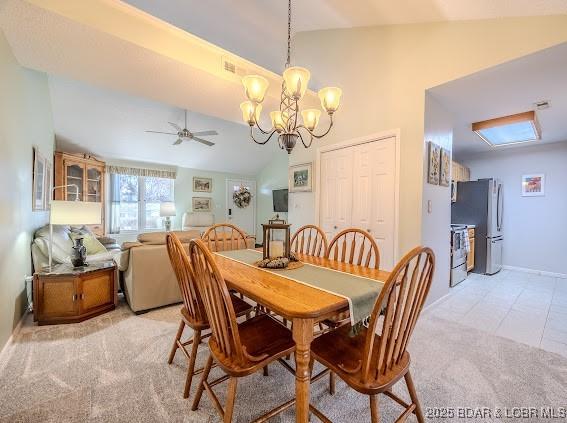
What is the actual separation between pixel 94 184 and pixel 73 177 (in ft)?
1.37

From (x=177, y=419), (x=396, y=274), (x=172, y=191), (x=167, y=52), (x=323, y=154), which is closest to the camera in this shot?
(x=396, y=274)

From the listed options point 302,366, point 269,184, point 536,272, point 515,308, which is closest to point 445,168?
point 515,308

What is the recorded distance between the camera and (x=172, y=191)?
21.6 feet

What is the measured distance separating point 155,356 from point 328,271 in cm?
146

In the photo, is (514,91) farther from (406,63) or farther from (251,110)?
(251,110)

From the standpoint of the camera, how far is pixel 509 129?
3.60 metres

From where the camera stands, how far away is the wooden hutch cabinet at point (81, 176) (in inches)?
180

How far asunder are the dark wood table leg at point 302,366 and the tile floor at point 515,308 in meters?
2.29

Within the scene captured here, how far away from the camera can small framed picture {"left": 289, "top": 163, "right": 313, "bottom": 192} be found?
3875mm

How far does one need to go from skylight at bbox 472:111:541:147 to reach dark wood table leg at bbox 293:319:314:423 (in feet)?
12.9

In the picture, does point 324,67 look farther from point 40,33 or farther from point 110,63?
point 40,33

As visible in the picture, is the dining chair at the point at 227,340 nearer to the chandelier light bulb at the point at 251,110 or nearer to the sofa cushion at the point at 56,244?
the chandelier light bulb at the point at 251,110

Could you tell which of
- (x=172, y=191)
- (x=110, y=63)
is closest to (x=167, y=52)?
(x=110, y=63)

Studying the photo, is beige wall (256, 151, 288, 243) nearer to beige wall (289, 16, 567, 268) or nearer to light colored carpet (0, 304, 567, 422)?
beige wall (289, 16, 567, 268)
